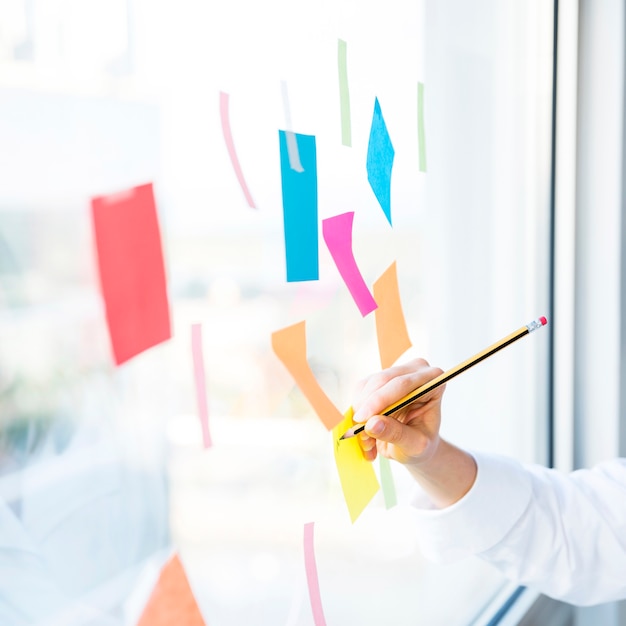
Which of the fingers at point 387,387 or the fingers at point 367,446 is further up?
the fingers at point 387,387

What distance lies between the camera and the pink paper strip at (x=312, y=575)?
57 cm

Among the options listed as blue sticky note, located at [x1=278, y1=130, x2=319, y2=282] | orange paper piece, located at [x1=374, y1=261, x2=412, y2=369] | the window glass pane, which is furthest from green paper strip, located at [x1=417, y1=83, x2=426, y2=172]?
blue sticky note, located at [x1=278, y1=130, x2=319, y2=282]

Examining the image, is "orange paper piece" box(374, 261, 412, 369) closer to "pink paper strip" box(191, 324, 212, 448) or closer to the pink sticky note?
the pink sticky note

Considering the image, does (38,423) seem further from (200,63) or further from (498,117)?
(498,117)

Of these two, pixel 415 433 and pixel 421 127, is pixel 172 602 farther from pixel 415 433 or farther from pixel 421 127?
pixel 421 127

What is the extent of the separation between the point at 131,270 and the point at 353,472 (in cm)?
28

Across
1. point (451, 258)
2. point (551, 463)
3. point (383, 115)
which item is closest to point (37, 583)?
point (383, 115)

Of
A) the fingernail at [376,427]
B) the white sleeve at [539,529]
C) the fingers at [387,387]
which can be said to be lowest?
the white sleeve at [539,529]


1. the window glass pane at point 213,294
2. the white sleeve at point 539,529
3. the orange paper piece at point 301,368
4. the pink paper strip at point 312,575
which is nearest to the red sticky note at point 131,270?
the window glass pane at point 213,294

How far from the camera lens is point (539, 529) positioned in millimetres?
699

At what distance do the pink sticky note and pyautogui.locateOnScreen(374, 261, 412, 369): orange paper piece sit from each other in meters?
0.02

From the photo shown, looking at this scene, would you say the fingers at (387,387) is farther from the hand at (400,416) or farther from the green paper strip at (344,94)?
the green paper strip at (344,94)

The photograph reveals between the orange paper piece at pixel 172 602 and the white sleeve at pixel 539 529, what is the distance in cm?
29

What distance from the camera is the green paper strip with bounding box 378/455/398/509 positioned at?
662 millimetres
